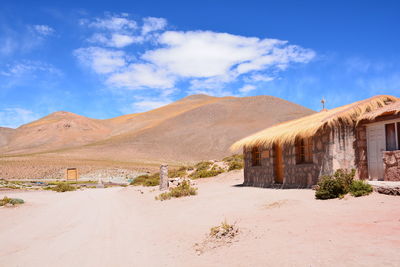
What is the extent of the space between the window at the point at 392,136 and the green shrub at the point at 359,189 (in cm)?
263

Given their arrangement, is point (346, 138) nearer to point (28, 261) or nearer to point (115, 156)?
point (28, 261)

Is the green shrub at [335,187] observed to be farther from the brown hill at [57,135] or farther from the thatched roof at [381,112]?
the brown hill at [57,135]

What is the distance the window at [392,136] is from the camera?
10.9 metres

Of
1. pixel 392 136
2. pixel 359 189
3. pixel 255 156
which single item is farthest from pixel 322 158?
pixel 255 156

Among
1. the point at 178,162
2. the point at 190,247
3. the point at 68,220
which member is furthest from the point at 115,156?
the point at 190,247

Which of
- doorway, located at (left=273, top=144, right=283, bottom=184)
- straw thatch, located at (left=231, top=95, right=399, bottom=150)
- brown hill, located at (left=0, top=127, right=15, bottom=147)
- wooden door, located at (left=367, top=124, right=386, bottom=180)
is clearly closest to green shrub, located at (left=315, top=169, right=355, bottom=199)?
wooden door, located at (left=367, top=124, right=386, bottom=180)

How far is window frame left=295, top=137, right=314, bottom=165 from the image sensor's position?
43.6 ft

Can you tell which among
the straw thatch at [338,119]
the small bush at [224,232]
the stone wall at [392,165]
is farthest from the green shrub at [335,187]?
the small bush at [224,232]

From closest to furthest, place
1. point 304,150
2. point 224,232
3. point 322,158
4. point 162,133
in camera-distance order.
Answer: point 224,232 → point 322,158 → point 304,150 → point 162,133

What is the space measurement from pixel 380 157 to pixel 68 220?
31.5 ft

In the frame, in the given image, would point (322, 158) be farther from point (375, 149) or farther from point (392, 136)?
point (392, 136)

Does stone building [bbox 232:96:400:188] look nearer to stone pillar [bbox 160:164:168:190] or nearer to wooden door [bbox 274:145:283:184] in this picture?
wooden door [bbox 274:145:283:184]

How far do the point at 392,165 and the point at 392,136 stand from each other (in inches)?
48.0

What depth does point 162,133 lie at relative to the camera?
93375 millimetres
